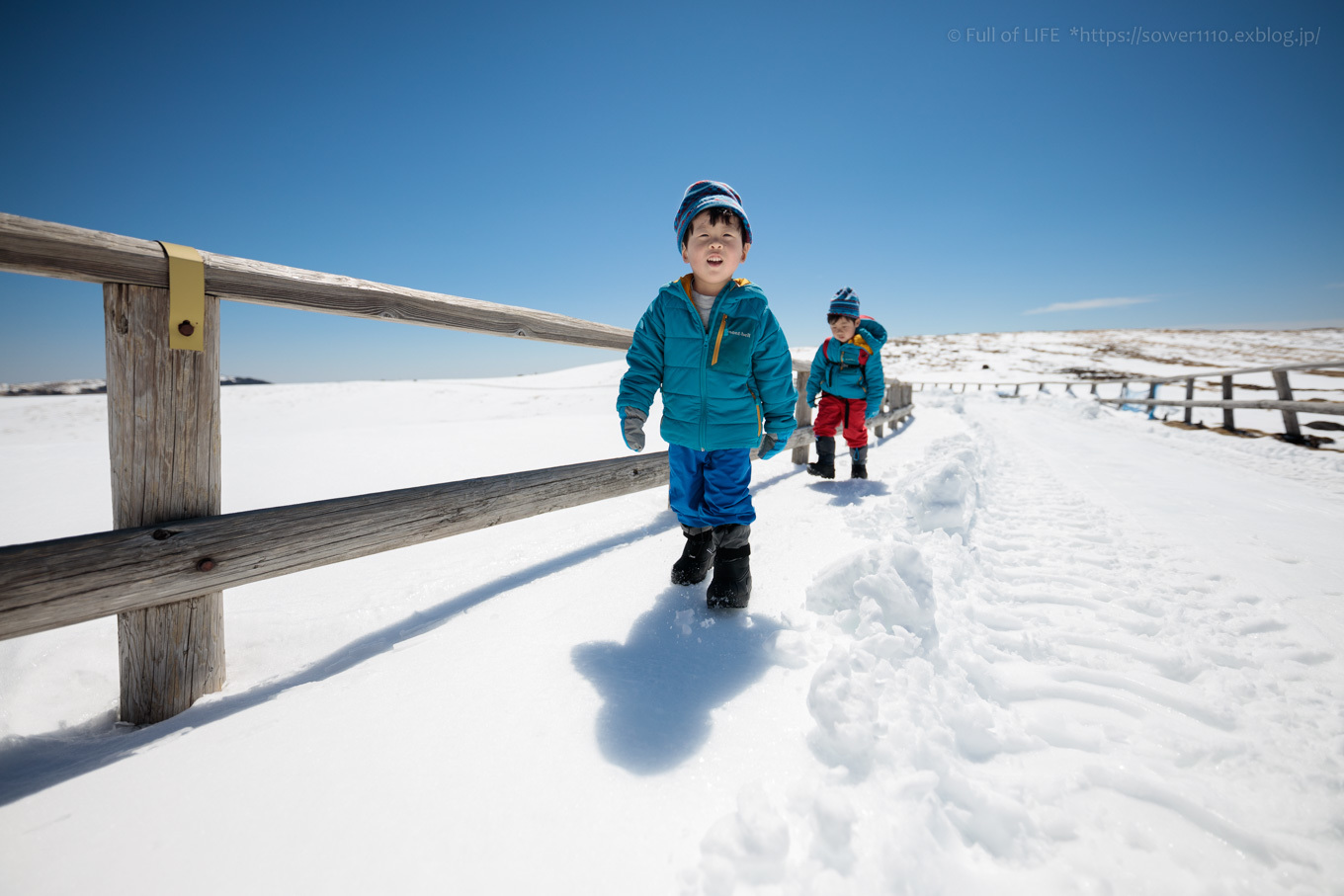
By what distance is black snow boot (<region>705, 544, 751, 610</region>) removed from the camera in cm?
169

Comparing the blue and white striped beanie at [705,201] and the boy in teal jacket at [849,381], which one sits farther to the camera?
the boy in teal jacket at [849,381]

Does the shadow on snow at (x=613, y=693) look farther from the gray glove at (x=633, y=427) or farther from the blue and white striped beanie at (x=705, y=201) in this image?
the blue and white striped beanie at (x=705, y=201)

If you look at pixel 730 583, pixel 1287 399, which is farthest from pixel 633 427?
pixel 1287 399

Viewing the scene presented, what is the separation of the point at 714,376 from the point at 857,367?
2.60 metres

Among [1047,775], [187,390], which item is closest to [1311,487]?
[1047,775]

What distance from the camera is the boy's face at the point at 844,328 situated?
387 centimetres

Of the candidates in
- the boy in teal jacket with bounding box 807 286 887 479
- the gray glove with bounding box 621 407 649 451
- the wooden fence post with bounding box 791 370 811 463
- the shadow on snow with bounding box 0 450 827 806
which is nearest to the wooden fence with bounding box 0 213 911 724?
the shadow on snow with bounding box 0 450 827 806

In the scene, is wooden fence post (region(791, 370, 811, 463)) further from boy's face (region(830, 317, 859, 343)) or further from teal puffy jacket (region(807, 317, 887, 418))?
boy's face (region(830, 317, 859, 343))

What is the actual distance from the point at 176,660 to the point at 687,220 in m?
1.98

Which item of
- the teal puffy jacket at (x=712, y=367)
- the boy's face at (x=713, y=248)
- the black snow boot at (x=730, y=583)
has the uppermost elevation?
the boy's face at (x=713, y=248)

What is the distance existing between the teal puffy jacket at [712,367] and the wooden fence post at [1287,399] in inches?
372

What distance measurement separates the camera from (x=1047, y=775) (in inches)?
38.8

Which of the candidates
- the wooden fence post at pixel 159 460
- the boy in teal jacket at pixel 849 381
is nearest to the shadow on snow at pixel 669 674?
the wooden fence post at pixel 159 460

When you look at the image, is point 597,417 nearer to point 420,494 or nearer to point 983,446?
point 983,446
